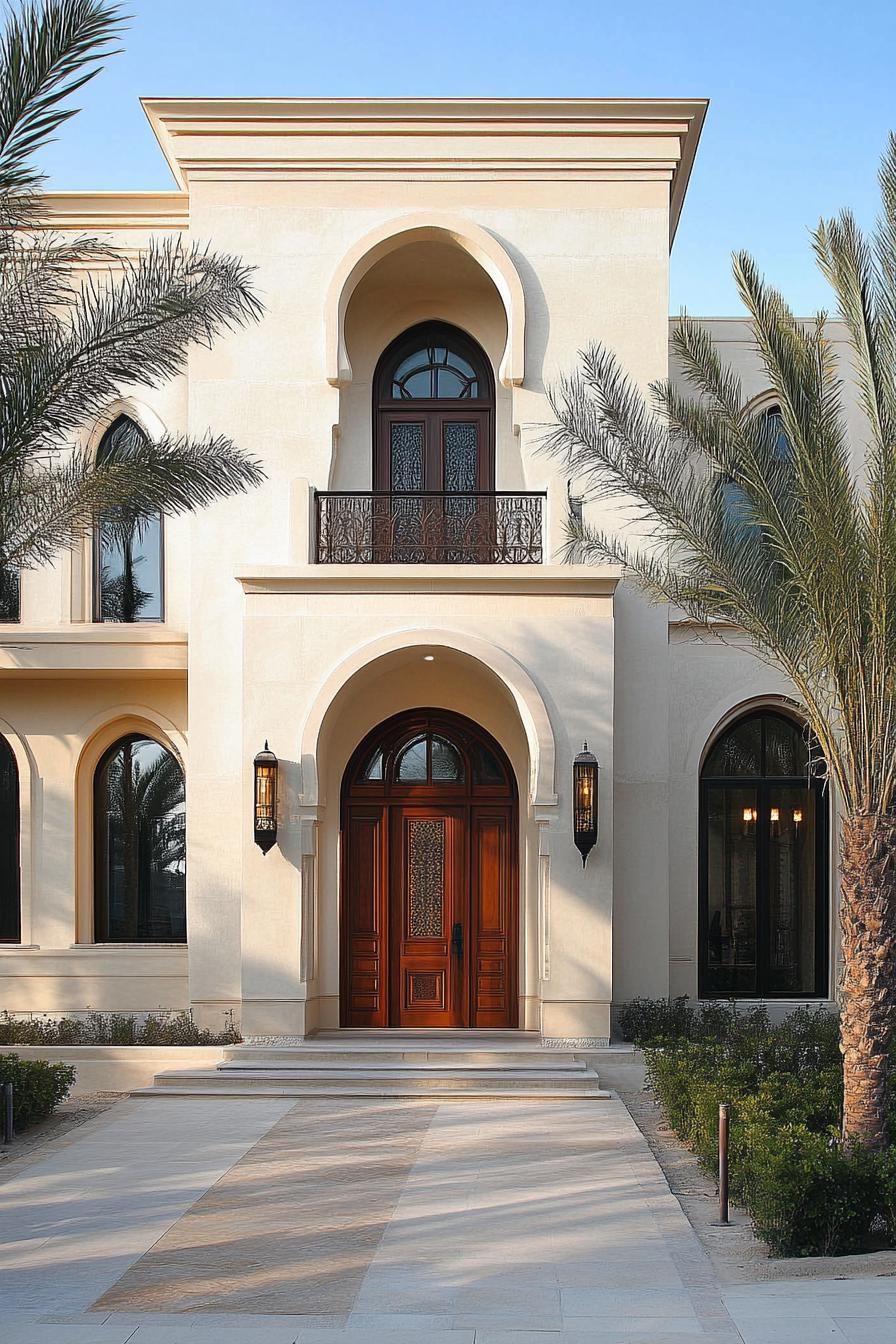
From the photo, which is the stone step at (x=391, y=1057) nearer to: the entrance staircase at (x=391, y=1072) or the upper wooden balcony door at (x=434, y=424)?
the entrance staircase at (x=391, y=1072)

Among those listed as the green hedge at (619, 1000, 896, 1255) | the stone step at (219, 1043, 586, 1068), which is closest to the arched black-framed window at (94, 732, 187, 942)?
the stone step at (219, 1043, 586, 1068)

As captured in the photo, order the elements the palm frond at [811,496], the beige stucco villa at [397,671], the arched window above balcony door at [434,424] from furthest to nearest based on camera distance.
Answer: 1. the arched window above balcony door at [434,424]
2. the beige stucco villa at [397,671]
3. the palm frond at [811,496]

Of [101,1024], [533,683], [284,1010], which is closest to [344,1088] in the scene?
[284,1010]

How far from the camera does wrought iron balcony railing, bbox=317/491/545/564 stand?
14.8m

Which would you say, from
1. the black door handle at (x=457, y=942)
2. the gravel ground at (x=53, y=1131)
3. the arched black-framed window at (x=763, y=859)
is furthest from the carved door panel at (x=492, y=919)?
the gravel ground at (x=53, y=1131)

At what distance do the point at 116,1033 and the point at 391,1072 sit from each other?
3258 mm

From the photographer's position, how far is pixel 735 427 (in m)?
10.4

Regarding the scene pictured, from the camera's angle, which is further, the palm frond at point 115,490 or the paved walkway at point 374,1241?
the palm frond at point 115,490

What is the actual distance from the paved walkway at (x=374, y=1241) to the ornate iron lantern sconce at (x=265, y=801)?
2.89 metres

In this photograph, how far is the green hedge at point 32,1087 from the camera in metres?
11.9

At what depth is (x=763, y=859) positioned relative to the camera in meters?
16.2

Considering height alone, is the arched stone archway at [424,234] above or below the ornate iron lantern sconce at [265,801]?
above

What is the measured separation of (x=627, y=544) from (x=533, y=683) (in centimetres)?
215

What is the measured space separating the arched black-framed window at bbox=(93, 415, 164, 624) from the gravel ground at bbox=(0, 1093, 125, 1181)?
5.82 metres
